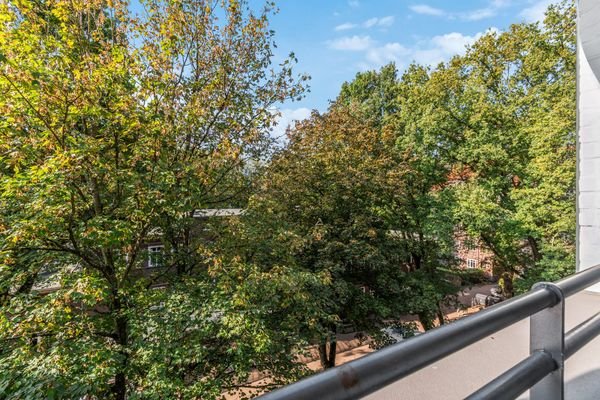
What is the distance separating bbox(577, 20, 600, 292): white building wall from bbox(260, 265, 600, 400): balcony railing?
6.30ft

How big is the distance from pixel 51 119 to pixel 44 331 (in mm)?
2644

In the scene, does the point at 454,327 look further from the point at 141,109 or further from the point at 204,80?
the point at 204,80

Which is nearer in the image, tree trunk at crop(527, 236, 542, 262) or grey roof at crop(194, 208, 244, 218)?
grey roof at crop(194, 208, 244, 218)

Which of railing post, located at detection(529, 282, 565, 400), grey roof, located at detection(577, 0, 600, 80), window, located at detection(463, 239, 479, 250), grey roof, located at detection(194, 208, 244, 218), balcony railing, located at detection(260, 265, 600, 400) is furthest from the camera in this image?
window, located at detection(463, 239, 479, 250)

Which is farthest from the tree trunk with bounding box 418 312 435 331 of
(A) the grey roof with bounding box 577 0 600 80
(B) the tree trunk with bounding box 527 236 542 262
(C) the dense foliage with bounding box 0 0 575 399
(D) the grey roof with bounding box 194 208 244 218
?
(A) the grey roof with bounding box 577 0 600 80

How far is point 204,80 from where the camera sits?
18.1 ft

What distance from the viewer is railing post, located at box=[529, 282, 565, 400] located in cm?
96

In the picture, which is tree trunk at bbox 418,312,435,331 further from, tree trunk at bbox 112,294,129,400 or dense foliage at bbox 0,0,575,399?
tree trunk at bbox 112,294,129,400

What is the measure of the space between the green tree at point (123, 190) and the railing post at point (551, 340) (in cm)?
384

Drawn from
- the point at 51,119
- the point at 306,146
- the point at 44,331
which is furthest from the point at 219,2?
the point at 44,331

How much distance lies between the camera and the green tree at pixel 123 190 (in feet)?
12.5

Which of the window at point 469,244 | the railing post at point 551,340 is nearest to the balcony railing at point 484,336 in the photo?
the railing post at point 551,340

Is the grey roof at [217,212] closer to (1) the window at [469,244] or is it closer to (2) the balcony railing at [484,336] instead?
(2) the balcony railing at [484,336]

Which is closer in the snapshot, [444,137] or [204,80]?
[204,80]
